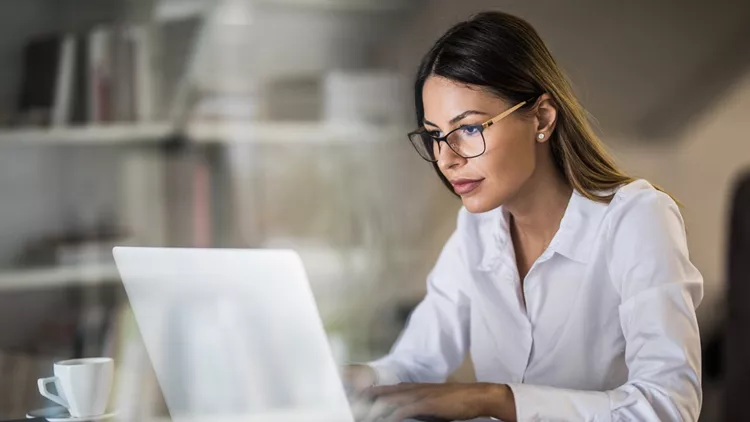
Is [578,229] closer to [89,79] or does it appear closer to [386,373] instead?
[386,373]

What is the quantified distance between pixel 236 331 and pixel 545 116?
35 centimetres

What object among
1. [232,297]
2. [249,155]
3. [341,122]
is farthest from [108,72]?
[232,297]

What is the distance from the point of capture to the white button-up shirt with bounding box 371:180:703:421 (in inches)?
29.6

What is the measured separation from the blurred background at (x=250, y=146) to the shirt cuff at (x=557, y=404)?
1202 millimetres

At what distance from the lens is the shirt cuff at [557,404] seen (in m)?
0.76

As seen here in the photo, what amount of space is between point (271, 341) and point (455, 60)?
1.01 feet

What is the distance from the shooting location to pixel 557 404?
77 centimetres

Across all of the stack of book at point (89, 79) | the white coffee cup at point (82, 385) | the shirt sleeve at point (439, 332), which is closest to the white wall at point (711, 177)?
the shirt sleeve at point (439, 332)

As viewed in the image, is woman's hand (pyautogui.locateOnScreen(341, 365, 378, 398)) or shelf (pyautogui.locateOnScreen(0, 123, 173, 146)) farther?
shelf (pyautogui.locateOnScreen(0, 123, 173, 146))

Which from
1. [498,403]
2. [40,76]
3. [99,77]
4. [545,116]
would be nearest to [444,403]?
[498,403]

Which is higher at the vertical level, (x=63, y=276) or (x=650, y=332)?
(x=650, y=332)

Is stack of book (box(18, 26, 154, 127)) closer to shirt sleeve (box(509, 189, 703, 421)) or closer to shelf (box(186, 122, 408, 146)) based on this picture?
shelf (box(186, 122, 408, 146))

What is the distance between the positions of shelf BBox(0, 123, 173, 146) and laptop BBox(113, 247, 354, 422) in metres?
1.33

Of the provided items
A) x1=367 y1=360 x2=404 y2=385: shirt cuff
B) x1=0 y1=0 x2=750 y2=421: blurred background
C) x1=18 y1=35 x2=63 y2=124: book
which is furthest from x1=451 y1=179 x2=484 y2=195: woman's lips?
x1=18 y1=35 x2=63 y2=124: book
